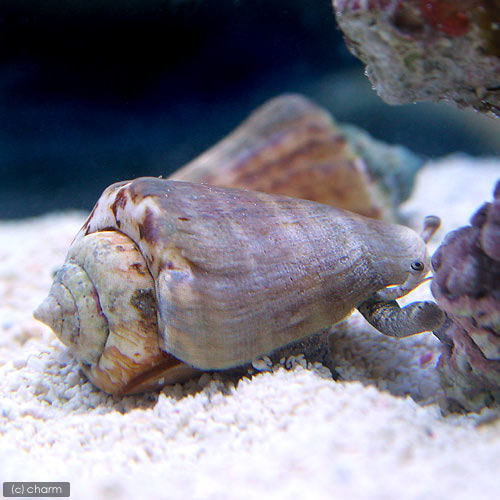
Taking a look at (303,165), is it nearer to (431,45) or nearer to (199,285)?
(431,45)

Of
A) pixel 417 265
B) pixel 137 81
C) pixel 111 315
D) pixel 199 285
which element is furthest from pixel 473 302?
pixel 137 81

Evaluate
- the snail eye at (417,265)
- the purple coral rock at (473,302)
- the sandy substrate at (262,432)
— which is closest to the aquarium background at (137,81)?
the sandy substrate at (262,432)

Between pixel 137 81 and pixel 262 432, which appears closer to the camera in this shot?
pixel 262 432

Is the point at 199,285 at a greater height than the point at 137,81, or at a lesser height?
lesser

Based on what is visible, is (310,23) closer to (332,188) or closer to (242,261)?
(332,188)

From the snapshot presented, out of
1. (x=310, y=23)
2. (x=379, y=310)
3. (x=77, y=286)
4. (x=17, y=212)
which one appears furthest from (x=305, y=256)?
(x=17, y=212)

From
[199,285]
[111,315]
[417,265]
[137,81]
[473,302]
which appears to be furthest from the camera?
[137,81]

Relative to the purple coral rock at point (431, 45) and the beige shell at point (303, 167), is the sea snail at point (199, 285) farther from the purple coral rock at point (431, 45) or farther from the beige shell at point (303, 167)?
the beige shell at point (303, 167)
